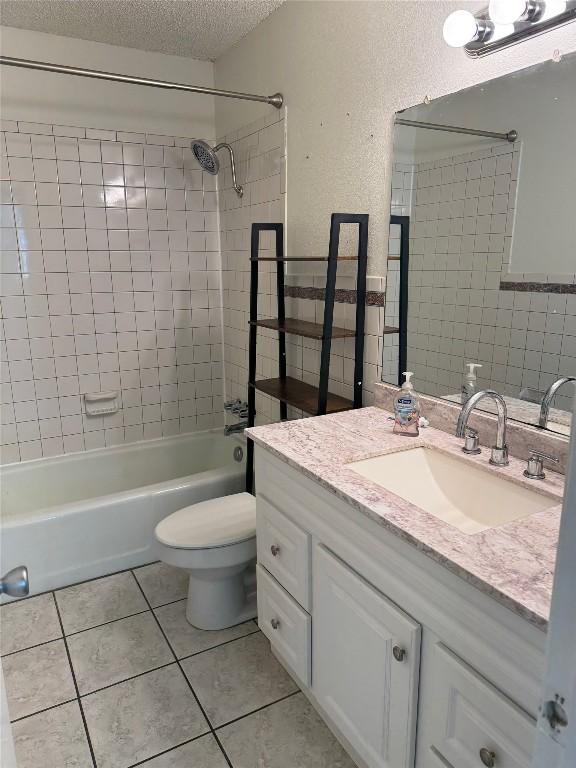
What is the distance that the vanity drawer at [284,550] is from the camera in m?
1.49

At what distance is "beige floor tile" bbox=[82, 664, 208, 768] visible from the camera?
1.55 metres

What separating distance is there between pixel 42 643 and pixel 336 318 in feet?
5.43

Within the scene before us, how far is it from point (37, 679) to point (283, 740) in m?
0.87

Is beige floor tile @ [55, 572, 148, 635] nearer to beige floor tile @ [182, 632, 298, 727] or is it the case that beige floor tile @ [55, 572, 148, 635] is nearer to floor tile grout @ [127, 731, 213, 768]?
beige floor tile @ [182, 632, 298, 727]

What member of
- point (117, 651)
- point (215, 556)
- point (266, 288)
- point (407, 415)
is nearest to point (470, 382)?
point (407, 415)

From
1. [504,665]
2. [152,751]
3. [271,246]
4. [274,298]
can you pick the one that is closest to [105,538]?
[152,751]

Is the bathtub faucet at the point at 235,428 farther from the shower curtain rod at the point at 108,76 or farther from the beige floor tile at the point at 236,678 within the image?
the shower curtain rod at the point at 108,76

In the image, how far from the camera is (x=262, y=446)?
5.31 feet

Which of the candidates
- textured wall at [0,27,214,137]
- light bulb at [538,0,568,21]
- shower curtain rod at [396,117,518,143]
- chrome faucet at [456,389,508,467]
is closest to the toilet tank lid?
chrome faucet at [456,389,508,467]

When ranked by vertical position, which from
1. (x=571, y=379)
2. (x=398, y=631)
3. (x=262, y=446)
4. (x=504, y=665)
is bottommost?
(x=398, y=631)

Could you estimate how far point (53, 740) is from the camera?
5.18 feet

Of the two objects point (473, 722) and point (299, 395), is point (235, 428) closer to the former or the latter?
point (299, 395)

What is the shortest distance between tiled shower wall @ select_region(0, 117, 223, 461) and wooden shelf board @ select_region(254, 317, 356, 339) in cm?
85

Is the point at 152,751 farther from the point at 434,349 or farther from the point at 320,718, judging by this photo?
the point at 434,349
